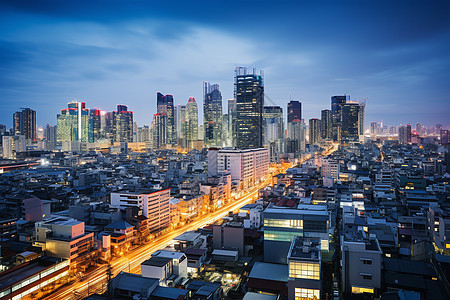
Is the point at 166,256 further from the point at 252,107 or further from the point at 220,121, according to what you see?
the point at 220,121

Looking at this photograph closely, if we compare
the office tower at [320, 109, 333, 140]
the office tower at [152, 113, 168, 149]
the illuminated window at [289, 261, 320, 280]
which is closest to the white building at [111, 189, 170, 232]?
the illuminated window at [289, 261, 320, 280]

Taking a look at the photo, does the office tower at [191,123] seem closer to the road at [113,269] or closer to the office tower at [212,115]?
the office tower at [212,115]

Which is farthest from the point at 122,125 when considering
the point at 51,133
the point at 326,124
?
the point at 326,124

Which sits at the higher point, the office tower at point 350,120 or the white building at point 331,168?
the office tower at point 350,120

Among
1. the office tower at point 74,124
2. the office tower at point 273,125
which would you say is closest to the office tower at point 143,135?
the office tower at point 74,124

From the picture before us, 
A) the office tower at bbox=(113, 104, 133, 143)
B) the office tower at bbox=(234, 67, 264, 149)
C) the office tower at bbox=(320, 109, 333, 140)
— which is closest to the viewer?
the office tower at bbox=(234, 67, 264, 149)

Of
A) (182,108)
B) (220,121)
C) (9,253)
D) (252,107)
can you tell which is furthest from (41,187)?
(182,108)

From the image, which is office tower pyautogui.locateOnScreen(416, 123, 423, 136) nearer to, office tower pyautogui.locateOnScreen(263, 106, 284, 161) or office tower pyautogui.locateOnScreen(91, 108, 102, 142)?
office tower pyautogui.locateOnScreen(263, 106, 284, 161)
